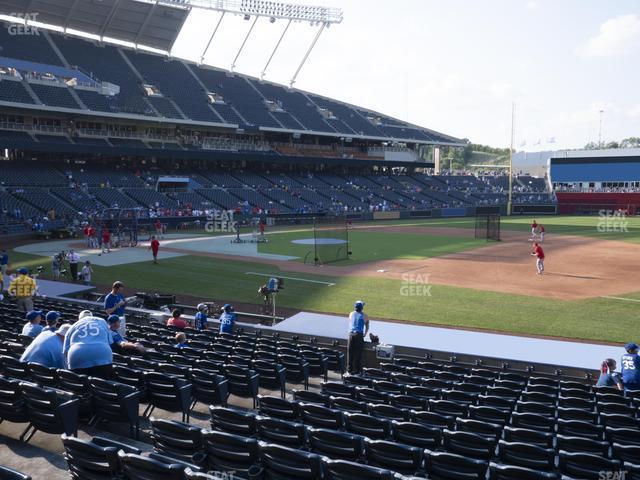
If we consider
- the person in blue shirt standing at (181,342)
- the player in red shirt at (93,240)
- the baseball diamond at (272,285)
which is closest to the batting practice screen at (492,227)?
the baseball diamond at (272,285)

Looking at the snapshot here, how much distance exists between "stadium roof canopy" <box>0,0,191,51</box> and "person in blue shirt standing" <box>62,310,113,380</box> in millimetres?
62909

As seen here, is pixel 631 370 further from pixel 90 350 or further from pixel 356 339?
pixel 90 350

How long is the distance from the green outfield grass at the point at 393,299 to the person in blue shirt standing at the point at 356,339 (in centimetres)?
804

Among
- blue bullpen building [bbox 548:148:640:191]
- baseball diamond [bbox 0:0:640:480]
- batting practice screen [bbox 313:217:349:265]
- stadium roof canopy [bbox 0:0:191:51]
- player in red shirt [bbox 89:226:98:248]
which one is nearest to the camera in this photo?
baseball diamond [bbox 0:0:640:480]

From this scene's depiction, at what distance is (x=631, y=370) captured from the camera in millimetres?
10758

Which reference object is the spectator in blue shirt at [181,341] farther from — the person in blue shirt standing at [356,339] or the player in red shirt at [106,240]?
the player in red shirt at [106,240]

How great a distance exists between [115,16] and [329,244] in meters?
45.5

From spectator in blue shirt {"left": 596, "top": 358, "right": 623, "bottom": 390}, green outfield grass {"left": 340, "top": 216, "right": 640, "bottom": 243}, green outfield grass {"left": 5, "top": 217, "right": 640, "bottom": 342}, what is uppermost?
green outfield grass {"left": 340, "top": 216, "right": 640, "bottom": 243}

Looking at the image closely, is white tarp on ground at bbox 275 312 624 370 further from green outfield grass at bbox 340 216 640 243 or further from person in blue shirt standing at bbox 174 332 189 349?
green outfield grass at bbox 340 216 640 243

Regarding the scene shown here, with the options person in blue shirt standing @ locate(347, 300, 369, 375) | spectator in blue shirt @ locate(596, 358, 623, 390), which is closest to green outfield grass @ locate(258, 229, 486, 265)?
person in blue shirt standing @ locate(347, 300, 369, 375)

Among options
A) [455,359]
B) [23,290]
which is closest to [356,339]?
[455,359]

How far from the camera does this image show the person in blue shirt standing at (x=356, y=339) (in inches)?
490

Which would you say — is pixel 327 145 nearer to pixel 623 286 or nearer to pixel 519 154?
pixel 519 154

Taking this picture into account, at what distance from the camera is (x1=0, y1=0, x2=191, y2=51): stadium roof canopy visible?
59.9 meters
